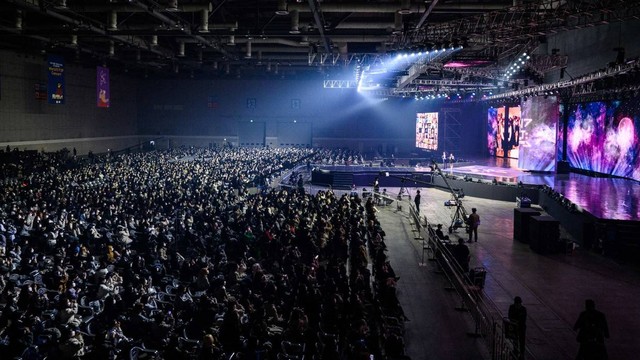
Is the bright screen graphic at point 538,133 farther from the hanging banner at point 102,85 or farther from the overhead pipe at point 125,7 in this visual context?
the hanging banner at point 102,85

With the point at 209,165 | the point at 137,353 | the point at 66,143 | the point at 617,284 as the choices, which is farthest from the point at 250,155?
the point at 137,353

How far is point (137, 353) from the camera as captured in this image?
8211 mm

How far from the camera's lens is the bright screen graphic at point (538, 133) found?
103 feet

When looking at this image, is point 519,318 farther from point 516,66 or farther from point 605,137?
point 516,66

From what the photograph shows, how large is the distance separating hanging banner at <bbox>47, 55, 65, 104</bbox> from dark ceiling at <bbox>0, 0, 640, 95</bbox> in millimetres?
1740

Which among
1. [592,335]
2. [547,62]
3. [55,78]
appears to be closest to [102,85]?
[55,78]

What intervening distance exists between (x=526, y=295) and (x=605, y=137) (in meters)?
18.8

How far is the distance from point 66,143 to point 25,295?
34.3m

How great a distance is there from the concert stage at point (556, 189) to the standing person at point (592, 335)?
8248mm

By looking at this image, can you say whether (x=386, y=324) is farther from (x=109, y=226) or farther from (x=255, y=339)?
(x=109, y=226)

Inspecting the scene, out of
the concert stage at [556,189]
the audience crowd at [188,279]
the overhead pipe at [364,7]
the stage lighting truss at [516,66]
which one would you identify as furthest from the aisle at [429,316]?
the stage lighting truss at [516,66]

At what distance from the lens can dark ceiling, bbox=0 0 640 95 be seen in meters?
18.7

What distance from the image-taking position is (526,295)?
12688 mm

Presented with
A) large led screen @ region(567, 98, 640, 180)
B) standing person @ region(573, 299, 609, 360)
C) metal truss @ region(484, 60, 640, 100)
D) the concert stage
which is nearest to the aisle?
standing person @ region(573, 299, 609, 360)
